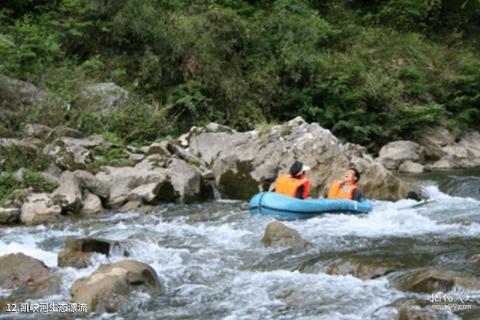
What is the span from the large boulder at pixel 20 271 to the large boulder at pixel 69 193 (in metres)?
3.43

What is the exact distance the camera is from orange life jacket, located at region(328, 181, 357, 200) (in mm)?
9859

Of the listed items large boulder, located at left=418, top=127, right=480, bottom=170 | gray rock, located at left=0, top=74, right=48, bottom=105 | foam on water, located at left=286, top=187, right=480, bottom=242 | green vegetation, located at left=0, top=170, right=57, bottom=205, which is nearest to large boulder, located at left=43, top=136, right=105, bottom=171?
green vegetation, located at left=0, top=170, right=57, bottom=205

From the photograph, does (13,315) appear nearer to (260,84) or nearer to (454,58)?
(260,84)

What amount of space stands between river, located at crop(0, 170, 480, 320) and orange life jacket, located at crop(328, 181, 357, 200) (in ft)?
1.81

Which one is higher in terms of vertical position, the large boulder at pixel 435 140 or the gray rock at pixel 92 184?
the gray rock at pixel 92 184

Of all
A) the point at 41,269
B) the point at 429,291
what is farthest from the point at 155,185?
the point at 429,291

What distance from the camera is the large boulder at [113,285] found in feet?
17.4

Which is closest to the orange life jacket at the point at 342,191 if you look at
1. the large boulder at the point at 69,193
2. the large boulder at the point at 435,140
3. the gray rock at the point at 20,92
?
the large boulder at the point at 69,193

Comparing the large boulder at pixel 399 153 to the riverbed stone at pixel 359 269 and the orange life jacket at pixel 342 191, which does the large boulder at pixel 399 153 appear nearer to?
the orange life jacket at pixel 342 191

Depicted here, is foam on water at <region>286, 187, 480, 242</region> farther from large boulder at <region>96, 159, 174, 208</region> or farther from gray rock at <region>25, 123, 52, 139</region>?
gray rock at <region>25, 123, 52, 139</region>

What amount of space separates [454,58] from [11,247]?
17.4m

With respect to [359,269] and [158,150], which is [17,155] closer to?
[158,150]

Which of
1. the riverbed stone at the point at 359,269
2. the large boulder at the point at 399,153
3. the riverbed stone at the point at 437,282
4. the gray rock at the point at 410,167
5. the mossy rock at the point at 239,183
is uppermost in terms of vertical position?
the riverbed stone at the point at 437,282

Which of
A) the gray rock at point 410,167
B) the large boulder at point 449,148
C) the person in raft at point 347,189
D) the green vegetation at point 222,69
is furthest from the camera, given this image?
the large boulder at point 449,148
